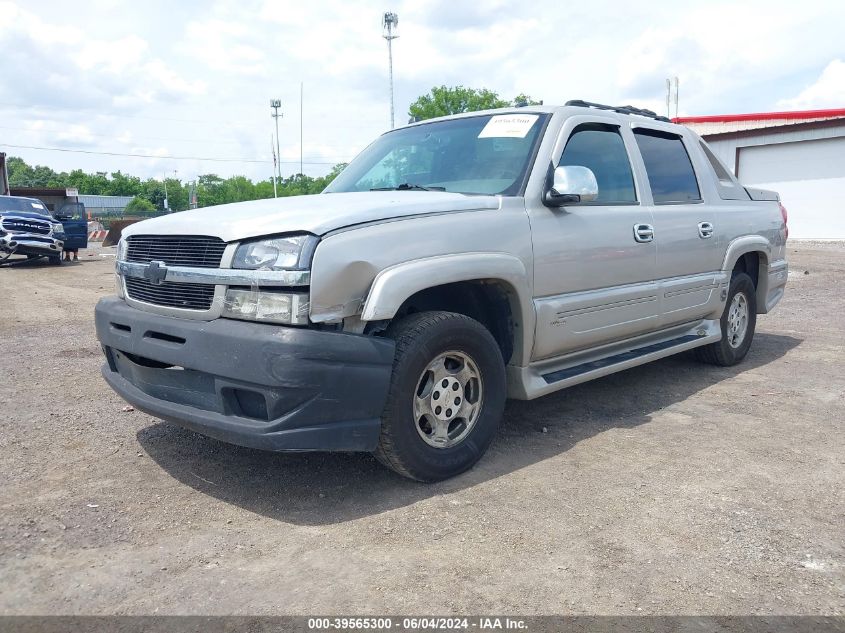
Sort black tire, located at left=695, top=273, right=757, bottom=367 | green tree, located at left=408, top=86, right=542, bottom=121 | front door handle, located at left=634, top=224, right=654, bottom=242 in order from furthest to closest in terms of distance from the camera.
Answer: green tree, located at left=408, top=86, right=542, bottom=121 → black tire, located at left=695, top=273, right=757, bottom=367 → front door handle, located at left=634, top=224, right=654, bottom=242

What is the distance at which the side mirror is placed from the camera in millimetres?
3807

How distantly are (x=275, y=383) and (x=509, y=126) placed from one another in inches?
87.1

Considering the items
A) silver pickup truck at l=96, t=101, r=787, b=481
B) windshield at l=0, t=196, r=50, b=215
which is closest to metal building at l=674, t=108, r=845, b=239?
silver pickup truck at l=96, t=101, r=787, b=481

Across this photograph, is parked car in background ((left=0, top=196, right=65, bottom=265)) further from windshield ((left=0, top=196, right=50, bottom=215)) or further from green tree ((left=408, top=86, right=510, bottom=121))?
green tree ((left=408, top=86, right=510, bottom=121))

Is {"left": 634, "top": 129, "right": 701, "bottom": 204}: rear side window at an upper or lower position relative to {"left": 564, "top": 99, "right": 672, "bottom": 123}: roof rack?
lower

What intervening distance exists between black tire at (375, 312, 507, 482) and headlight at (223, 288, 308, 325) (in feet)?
1.60

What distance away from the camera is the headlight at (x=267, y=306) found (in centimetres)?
291

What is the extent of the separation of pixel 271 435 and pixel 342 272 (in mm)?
719

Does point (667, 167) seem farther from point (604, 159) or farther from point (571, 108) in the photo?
point (571, 108)

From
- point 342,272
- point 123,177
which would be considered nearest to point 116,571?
point 342,272

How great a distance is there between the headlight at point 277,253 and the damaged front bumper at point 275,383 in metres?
0.25

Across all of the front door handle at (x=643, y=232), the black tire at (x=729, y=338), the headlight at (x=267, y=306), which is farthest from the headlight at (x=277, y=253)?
the black tire at (x=729, y=338)

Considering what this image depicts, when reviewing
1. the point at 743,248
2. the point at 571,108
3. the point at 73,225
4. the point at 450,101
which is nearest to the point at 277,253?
the point at 571,108

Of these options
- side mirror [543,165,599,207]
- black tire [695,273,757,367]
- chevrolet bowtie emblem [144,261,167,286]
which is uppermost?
side mirror [543,165,599,207]
